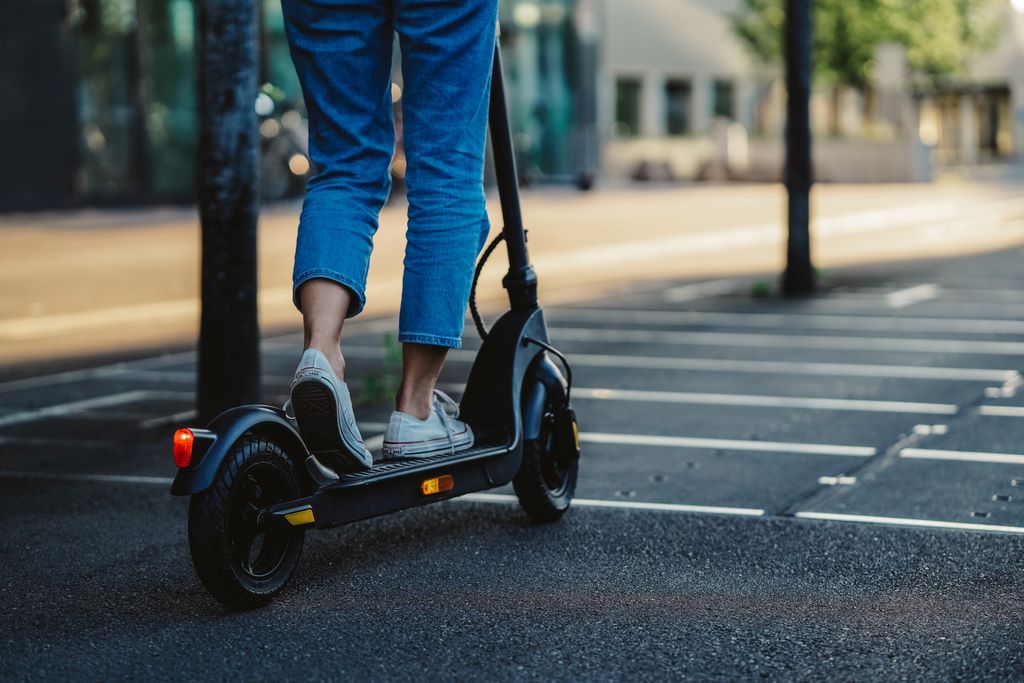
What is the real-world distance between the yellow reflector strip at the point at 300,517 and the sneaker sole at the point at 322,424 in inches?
7.1

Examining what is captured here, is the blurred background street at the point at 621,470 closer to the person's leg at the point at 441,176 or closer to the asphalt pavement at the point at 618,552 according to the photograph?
the asphalt pavement at the point at 618,552

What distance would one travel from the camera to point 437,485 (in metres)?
4.06

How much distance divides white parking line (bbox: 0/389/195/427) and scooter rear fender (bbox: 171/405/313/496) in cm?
320

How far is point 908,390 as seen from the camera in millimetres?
7344

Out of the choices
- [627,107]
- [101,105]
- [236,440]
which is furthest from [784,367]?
[627,107]

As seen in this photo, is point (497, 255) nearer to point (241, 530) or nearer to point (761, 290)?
point (761, 290)

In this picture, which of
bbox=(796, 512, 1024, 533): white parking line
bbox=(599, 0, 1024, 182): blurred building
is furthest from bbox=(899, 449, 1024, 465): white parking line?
bbox=(599, 0, 1024, 182): blurred building

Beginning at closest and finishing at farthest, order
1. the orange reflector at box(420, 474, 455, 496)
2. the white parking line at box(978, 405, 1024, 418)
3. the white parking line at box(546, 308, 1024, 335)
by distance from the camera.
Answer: the orange reflector at box(420, 474, 455, 496) → the white parking line at box(978, 405, 1024, 418) → the white parking line at box(546, 308, 1024, 335)

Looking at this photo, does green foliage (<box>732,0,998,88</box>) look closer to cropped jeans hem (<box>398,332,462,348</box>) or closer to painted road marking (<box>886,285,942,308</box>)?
painted road marking (<box>886,285,942,308</box>)

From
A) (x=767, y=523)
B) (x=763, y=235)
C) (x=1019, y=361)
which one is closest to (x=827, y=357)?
(x=1019, y=361)

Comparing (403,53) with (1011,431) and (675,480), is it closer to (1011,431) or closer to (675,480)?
(675,480)

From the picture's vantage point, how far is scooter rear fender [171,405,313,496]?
11.4ft

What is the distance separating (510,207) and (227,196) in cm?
187

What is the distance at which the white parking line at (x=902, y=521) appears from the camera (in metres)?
4.54
